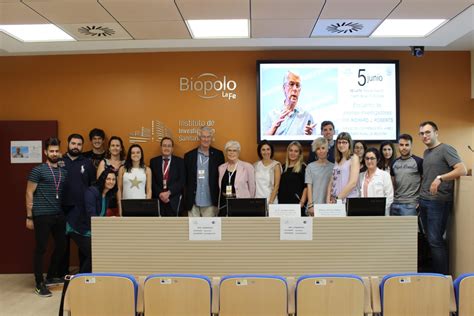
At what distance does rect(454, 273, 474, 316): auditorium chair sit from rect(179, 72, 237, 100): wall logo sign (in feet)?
12.2

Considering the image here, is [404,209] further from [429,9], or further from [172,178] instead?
[172,178]

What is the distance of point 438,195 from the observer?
3.88 meters

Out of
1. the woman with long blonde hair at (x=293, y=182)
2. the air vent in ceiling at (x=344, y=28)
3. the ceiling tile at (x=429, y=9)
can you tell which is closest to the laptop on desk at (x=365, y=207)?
the woman with long blonde hair at (x=293, y=182)

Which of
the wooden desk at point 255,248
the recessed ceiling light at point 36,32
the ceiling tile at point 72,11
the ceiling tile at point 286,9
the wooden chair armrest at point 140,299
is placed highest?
the recessed ceiling light at point 36,32

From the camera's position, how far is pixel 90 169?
486cm

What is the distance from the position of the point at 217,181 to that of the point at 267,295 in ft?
8.86

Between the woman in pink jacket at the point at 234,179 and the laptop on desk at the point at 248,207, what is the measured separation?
162 centimetres

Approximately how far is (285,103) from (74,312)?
12.2ft

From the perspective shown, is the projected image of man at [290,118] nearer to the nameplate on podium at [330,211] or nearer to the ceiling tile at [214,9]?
the ceiling tile at [214,9]

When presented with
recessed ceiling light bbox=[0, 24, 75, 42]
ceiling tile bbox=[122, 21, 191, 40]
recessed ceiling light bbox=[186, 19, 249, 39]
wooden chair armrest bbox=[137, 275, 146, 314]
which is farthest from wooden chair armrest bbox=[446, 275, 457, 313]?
recessed ceiling light bbox=[0, 24, 75, 42]

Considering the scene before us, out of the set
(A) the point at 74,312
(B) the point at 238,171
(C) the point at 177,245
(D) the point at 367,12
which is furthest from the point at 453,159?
(A) the point at 74,312

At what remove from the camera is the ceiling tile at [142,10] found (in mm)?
3637

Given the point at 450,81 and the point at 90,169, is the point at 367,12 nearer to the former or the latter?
the point at 450,81

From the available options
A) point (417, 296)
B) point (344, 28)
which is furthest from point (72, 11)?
point (417, 296)
